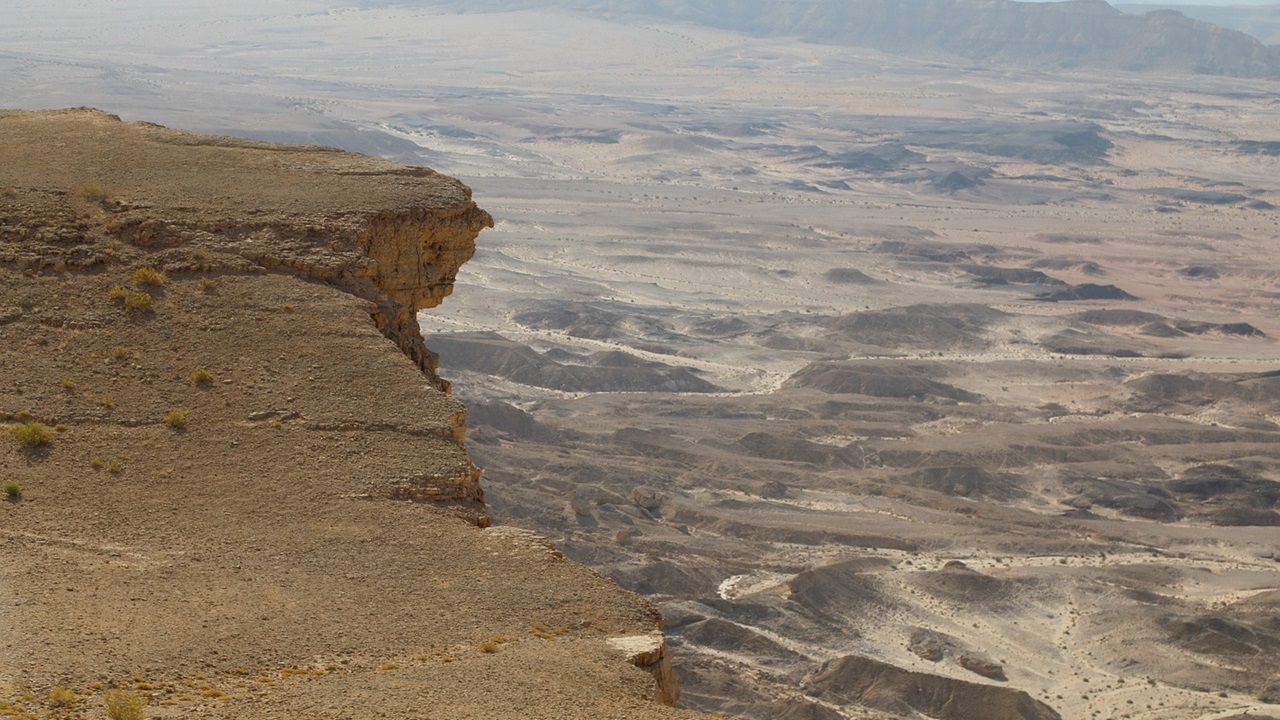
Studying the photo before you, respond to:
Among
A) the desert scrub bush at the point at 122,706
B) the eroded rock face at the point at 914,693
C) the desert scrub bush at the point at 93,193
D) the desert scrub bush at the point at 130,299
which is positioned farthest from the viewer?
the eroded rock face at the point at 914,693

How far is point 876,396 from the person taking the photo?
61.5 metres

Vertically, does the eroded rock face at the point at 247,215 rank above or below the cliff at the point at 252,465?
above

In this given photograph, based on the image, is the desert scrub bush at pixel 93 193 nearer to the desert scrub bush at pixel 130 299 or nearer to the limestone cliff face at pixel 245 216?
the limestone cliff face at pixel 245 216

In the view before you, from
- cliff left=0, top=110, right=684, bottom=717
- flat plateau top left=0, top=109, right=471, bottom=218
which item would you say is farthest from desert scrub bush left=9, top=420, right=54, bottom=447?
flat plateau top left=0, top=109, right=471, bottom=218

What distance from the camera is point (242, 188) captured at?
1457 cm

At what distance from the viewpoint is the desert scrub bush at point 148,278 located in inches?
515

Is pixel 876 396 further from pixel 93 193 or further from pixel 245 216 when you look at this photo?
pixel 93 193

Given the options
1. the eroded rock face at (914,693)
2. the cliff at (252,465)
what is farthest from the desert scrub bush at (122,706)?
the eroded rock face at (914,693)

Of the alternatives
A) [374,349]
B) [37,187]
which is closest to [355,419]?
[374,349]

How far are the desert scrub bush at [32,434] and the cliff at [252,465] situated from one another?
0.03 meters

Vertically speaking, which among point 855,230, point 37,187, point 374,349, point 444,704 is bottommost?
point 855,230

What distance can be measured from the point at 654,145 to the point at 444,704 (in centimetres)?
13466

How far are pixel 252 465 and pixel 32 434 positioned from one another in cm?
160

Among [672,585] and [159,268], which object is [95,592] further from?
[672,585]
